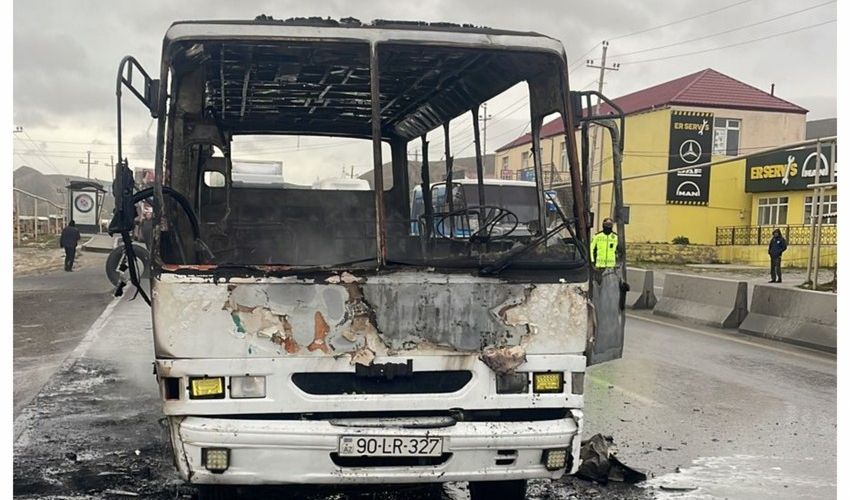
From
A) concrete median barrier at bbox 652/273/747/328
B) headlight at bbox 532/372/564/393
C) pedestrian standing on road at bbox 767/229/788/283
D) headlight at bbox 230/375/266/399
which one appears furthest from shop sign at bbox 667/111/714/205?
headlight at bbox 230/375/266/399

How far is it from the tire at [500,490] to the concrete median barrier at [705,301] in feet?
30.9

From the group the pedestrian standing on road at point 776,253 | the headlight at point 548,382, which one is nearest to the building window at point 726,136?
the pedestrian standing on road at point 776,253

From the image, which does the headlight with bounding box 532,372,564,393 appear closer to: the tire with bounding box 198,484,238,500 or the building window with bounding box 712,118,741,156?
the tire with bounding box 198,484,238,500

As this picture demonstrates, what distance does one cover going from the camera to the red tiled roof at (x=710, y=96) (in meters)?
37.2

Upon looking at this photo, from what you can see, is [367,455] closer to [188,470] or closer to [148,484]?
[188,470]

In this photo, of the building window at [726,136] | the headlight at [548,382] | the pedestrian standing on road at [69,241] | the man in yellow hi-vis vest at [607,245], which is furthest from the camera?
the building window at [726,136]

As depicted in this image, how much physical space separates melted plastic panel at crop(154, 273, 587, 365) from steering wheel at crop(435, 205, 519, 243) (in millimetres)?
1017

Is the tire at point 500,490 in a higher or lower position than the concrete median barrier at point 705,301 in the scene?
lower

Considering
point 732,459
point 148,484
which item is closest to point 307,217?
point 148,484

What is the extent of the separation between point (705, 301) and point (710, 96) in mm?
27450

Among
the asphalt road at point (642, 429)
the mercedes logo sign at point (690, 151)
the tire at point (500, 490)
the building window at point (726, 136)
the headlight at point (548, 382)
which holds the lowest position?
the asphalt road at point (642, 429)

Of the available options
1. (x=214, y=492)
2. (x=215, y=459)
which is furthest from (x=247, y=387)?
(x=214, y=492)

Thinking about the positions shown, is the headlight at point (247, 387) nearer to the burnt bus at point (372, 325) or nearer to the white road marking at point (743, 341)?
the burnt bus at point (372, 325)

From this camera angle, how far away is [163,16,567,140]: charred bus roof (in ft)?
12.8
